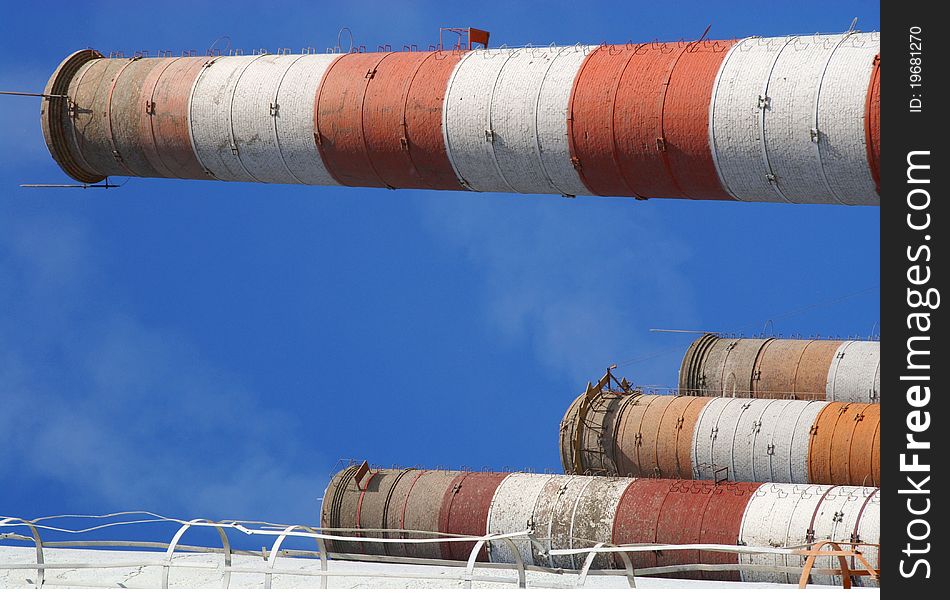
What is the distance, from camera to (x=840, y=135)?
29922mm

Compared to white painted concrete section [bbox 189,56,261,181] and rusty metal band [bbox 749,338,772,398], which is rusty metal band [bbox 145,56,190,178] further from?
rusty metal band [bbox 749,338,772,398]

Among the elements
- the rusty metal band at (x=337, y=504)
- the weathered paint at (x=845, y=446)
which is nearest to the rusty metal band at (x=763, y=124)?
the weathered paint at (x=845, y=446)

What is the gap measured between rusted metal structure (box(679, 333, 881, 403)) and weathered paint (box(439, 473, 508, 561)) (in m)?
11.2

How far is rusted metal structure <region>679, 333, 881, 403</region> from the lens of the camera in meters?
48.0

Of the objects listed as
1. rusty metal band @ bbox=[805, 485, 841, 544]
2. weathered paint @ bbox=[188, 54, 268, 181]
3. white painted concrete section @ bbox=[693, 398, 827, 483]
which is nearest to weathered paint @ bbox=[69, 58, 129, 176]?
weathered paint @ bbox=[188, 54, 268, 181]

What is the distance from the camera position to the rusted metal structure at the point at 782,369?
157ft

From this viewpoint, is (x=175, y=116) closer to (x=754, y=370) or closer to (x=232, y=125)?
(x=232, y=125)

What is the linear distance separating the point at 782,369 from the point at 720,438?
7600 mm

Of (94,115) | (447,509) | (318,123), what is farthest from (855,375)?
(94,115)

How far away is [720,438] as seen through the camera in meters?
43.4

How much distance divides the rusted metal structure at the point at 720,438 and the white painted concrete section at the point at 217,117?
1481 cm

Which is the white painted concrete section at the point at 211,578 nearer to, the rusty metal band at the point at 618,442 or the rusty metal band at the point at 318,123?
the rusty metal band at the point at 318,123
